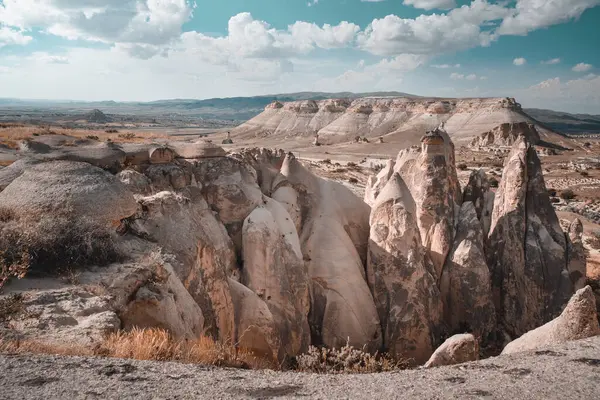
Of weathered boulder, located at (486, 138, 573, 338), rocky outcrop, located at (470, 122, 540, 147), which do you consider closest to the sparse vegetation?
weathered boulder, located at (486, 138, 573, 338)

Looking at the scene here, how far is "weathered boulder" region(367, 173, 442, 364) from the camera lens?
8227mm

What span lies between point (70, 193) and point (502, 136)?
6150 cm

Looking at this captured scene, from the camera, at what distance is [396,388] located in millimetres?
3230

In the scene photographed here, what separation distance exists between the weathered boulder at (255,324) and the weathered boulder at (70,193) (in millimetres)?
2310

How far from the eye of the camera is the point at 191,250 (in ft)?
19.9

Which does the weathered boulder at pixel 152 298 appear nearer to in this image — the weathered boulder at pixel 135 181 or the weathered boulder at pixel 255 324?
the weathered boulder at pixel 255 324

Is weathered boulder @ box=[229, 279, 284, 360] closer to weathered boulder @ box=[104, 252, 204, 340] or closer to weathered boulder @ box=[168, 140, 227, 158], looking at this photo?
weathered boulder @ box=[104, 252, 204, 340]

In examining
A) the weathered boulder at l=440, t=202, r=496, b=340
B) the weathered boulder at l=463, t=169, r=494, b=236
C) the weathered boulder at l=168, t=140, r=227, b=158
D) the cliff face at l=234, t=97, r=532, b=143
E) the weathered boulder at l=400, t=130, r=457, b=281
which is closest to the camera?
the weathered boulder at l=440, t=202, r=496, b=340

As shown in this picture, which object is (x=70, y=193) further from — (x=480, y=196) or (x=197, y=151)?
(x=480, y=196)

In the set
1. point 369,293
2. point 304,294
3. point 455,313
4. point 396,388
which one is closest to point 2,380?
point 396,388

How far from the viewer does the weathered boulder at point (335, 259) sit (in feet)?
27.5

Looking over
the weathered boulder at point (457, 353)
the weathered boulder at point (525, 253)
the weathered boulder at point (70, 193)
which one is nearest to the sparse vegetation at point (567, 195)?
the weathered boulder at point (525, 253)

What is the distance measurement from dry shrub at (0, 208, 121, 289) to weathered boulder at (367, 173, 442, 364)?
17.9 feet

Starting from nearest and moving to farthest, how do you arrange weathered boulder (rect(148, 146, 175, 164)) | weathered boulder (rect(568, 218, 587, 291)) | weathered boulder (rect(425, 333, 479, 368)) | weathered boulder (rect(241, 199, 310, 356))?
weathered boulder (rect(425, 333, 479, 368)), weathered boulder (rect(241, 199, 310, 356)), weathered boulder (rect(148, 146, 175, 164)), weathered boulder (rect(568, 218, 587, 291))
